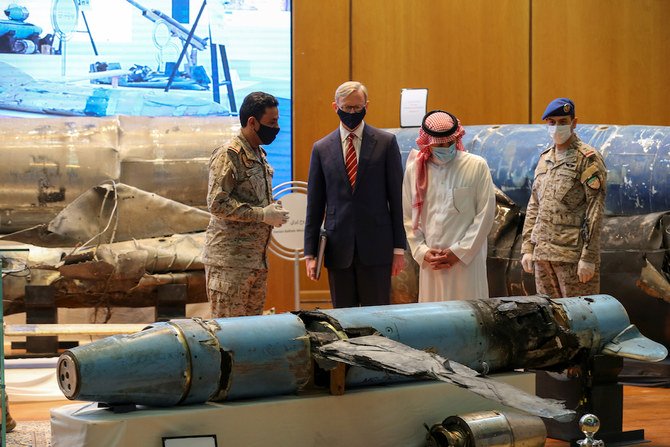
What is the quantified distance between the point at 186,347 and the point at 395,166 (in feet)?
6.25

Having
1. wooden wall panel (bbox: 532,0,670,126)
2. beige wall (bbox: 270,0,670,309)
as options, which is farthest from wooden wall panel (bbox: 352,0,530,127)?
wooden wall panel (bbox: 532,0,670,126)

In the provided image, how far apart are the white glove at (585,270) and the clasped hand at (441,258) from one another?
2.13 feet

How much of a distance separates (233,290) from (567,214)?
69.2 inches

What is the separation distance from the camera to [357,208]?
4969mm

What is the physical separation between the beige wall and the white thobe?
10.6 feet

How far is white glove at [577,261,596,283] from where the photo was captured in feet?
16.7

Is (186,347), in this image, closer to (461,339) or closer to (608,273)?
(461,339)

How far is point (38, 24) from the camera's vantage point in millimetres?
7859

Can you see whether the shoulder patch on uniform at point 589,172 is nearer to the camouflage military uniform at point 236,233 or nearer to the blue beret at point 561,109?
the blue beret at point 561,109

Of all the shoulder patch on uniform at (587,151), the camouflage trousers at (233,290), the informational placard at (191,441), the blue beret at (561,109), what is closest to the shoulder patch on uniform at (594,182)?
the shoulder patch on uniform at (587,151)

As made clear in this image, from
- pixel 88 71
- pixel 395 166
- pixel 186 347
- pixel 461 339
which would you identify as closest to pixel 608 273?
pixel 395 166

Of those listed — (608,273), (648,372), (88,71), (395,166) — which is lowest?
(648,372)

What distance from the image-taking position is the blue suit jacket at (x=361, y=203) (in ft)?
16.2

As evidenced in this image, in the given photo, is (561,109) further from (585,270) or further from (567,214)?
(585,270)
